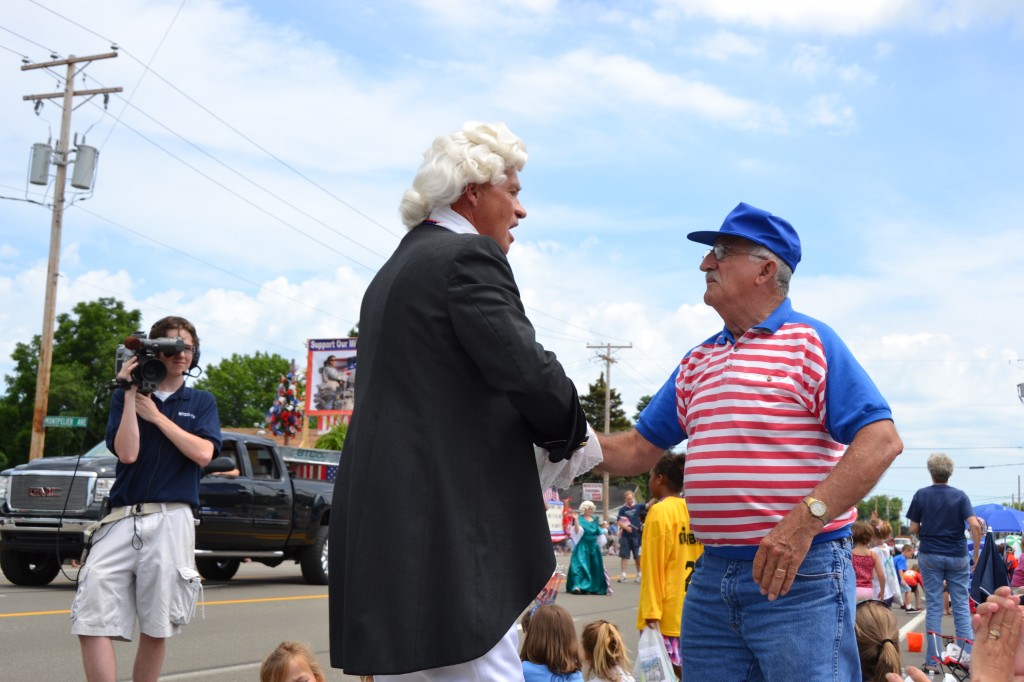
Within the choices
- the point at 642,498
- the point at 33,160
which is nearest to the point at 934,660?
the point at 33,160

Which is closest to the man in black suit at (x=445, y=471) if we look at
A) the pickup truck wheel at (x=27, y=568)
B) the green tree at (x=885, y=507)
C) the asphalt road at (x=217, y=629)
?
the asphalt road at (x=217, y=629)

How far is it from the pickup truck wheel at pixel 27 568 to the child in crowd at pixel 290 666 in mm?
10390

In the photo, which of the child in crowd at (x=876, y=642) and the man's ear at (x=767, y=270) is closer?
the man's ear at (x=767, y=270)

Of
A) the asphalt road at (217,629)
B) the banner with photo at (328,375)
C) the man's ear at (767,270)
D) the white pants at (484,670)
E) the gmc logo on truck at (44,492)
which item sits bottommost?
the asphalt road at (217,629)

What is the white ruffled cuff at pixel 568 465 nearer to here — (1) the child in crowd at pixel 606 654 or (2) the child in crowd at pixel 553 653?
(2) the child in crowd at pixel 553 653

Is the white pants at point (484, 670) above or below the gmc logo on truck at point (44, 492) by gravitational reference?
below

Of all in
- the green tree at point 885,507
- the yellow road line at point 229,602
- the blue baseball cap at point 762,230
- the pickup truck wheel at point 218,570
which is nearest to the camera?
the blue baseball cap at point 762,230

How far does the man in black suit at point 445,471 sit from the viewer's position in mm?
2432

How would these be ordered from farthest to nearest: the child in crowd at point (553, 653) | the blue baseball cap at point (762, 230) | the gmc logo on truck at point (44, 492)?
the gmc logo on truck at point (44, 492)
the child in crowd at point (553, 653)
the blue baseball cap at point (762, 230)

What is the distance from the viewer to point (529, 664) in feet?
18.8

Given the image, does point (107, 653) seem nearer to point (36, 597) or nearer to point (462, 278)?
point (462, 278)

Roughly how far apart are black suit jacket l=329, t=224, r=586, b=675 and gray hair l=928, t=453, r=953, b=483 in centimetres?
926

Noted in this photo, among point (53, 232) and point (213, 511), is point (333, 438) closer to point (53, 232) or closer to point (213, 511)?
point (53, 232)

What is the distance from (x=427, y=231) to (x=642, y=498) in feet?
Answer: 311
